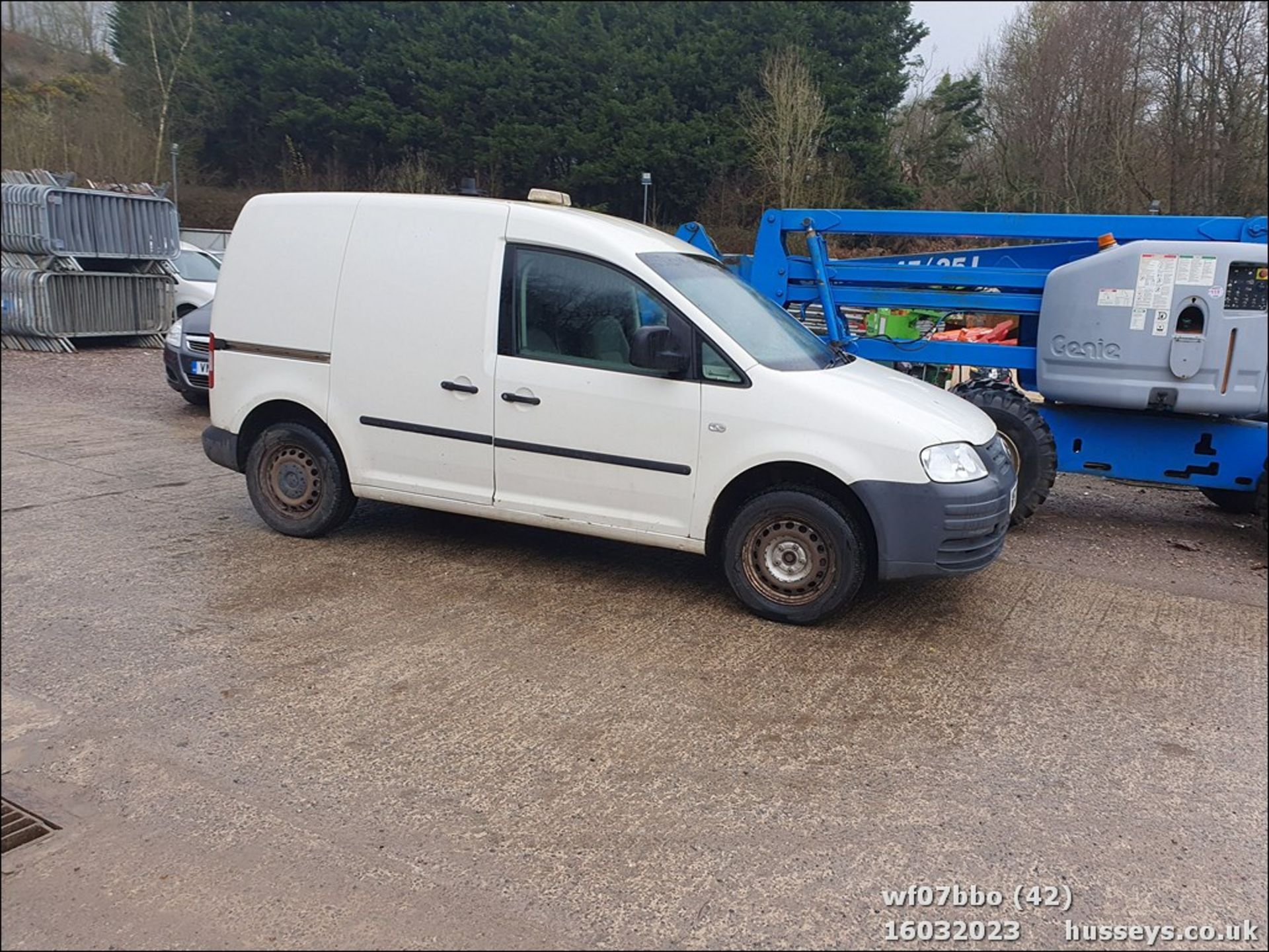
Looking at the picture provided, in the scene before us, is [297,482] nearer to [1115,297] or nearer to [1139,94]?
[1139,94]

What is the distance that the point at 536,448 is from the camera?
5.48 m

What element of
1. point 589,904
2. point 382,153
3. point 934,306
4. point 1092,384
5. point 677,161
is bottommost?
point 589,904

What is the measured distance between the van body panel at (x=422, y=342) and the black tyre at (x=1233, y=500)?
586 cm

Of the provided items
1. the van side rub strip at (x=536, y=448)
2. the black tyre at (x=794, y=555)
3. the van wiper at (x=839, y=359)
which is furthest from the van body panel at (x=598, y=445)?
the van wiper at (x=839, y=359)

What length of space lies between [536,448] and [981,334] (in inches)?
274

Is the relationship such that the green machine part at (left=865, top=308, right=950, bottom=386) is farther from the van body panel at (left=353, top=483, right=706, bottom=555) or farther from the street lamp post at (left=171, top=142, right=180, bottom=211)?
the street lamp post at (left=171, top=142, right=180, bottom=211)

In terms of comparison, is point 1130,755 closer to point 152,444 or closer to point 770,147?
point 152,444

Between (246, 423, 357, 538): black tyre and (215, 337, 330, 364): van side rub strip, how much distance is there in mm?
439

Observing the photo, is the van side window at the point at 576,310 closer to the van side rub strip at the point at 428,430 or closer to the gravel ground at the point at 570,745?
the van side rub strip at the point at 428,430

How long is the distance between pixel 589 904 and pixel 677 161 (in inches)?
955

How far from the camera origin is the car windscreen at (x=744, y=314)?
17.5ft

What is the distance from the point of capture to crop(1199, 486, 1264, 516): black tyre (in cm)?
777

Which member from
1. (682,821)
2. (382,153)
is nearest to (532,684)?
(682,821)

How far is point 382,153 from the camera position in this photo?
22.5 ft
